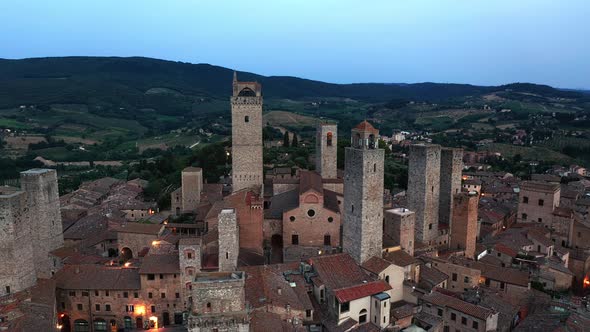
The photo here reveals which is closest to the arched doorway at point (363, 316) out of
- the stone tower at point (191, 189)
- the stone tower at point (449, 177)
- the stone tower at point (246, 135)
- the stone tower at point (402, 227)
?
the stone tower at point (402, 227)

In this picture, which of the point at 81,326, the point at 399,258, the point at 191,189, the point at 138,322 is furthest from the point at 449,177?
the point at 81,326

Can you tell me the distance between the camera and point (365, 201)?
29.2m

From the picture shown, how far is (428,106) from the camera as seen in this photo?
609 ft

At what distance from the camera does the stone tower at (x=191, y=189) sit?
1751 inches

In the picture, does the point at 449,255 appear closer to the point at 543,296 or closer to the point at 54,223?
the point at 543,296

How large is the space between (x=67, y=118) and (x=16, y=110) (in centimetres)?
1781

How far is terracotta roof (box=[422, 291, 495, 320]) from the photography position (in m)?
25.2

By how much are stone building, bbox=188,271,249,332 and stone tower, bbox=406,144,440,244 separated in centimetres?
1898

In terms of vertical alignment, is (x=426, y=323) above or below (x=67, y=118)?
below

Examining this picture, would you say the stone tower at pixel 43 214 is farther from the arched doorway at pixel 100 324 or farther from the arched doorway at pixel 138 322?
the arched doorway at pixel 138 322

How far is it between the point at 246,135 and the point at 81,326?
20.7 meters

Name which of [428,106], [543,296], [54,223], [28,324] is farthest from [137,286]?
[428,106]

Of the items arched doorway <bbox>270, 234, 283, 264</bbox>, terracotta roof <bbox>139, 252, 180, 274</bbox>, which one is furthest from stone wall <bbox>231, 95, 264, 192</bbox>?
terracotta roof <bbox>139, 252, 180, 274</bbox>

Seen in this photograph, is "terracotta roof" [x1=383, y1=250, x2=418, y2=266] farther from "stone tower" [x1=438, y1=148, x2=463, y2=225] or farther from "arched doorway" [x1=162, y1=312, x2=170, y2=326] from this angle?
"arched doorway" [x1=162, y1=312, x2=170, y2=326]
